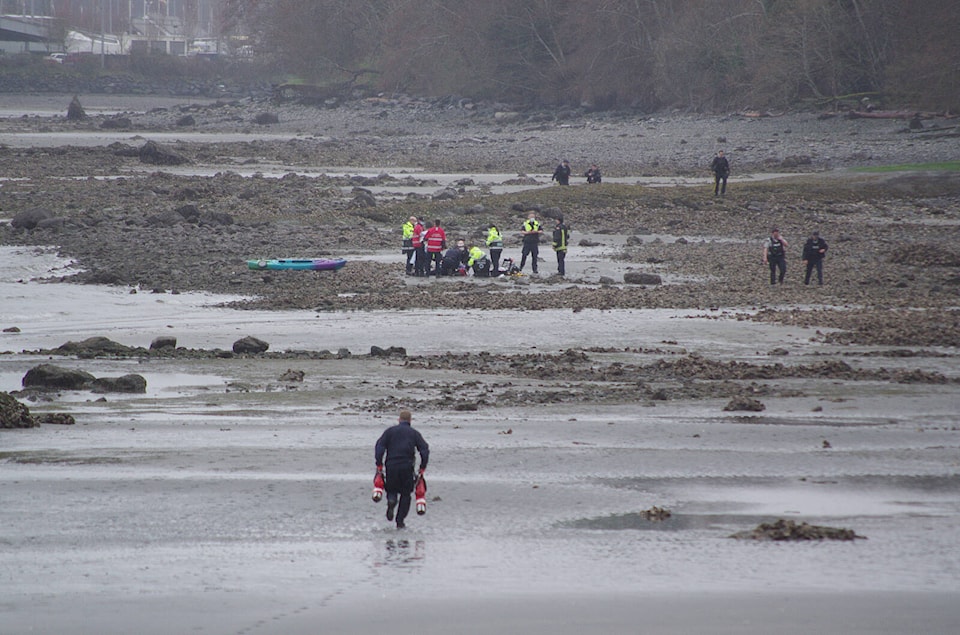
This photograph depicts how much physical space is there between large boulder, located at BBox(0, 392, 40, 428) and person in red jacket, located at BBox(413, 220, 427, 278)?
1383 centimetres

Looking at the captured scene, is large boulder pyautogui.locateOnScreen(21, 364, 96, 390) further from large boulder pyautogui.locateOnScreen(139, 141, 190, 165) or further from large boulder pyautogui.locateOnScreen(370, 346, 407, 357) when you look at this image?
large boulder pyautogui.locateOnScreen(139, 141, 190, 165)

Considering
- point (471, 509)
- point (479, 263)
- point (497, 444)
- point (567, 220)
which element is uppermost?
point (567, 220)

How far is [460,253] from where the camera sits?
28688mm

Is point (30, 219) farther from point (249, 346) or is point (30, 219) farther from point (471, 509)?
point (471, 509)

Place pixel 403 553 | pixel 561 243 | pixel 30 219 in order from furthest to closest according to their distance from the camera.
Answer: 1. pixel 30 219
2. pixel 561 243
3. pixel 403 553

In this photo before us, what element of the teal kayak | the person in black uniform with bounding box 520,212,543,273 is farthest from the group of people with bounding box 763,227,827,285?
the teal kayak

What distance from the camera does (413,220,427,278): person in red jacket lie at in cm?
2772

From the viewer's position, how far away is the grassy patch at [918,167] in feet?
150

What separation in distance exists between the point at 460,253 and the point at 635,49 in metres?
61.3

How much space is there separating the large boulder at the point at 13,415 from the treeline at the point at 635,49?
1983 inches

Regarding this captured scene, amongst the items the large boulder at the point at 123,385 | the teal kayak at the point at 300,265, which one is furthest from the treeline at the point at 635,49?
the large boulder at the point at 123,385

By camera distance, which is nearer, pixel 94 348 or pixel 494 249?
pixel 94 348

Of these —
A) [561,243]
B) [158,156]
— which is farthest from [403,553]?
[158,156]

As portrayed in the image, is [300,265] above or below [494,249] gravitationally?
below
